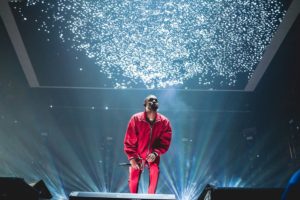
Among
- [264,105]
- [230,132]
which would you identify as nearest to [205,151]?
[230,132]

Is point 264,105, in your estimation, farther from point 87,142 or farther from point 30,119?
point 30,119

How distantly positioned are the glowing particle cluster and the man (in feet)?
5.76

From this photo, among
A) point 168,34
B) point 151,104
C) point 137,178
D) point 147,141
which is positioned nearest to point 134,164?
point 137,178

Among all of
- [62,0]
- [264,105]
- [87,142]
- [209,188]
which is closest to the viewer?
[209,188]

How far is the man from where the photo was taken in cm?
321

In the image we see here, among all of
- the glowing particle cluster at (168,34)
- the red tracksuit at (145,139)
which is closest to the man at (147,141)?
the red tracksuit at (145,139)

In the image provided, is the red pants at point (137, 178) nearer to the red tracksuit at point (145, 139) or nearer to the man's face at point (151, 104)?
the red tracksuit at point (145, 139)

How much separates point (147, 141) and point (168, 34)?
2.26m

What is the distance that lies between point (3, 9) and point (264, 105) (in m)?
6.04

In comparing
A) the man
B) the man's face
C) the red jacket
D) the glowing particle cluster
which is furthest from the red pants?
the glowing particle cluster

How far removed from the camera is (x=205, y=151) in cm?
727

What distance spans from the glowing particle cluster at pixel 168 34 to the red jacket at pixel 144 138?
1.94 metres

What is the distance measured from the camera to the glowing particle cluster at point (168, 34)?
433cm

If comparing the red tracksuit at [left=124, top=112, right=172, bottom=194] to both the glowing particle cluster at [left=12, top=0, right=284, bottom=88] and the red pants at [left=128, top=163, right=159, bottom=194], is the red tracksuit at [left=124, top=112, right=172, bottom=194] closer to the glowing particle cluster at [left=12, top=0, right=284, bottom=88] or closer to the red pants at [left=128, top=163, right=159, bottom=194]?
the red pants at [left=128, top=163, right=159, bottom=194]
